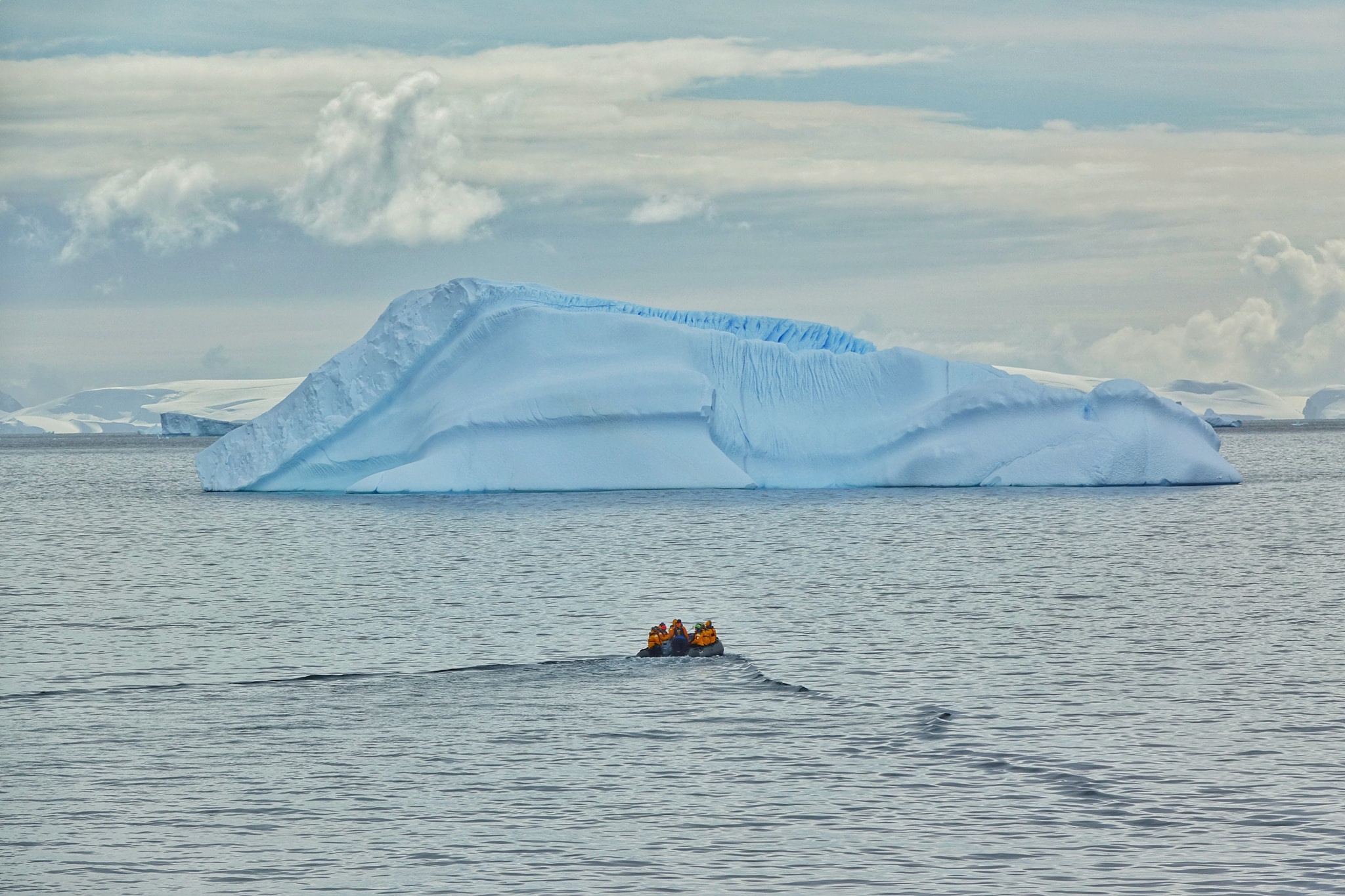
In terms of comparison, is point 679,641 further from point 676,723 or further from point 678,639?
point 676,723

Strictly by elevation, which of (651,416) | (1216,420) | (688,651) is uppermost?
(1216,420)

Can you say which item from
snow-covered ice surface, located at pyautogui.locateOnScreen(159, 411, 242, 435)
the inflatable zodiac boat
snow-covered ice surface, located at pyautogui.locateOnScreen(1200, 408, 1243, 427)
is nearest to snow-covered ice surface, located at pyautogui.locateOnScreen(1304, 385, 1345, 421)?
snow-covered ice surface, located at pyautogui.locateOnScreen(1200, 408, 1243, 427)

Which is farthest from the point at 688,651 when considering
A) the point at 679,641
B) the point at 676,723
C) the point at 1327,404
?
the point at 1327,404

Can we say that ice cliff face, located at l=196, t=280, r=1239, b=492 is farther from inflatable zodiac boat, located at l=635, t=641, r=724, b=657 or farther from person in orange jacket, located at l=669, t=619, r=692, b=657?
person in orange jacket, located at l=669, t=619, r=692, b=657

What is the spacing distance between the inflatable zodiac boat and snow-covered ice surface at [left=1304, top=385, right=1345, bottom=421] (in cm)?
17028

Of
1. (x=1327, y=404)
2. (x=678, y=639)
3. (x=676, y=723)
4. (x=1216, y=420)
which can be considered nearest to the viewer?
(x=676, y=723)

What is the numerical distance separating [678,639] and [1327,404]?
17561 cm

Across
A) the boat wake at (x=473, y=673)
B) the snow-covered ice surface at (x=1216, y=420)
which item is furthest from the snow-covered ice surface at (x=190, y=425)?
the boat wake at (x=473, y=673)

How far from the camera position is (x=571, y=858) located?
9102mm

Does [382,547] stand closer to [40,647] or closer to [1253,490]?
[40,647]

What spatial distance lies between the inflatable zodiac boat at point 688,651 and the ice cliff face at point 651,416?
20045mm

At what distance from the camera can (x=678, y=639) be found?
52.5 feet

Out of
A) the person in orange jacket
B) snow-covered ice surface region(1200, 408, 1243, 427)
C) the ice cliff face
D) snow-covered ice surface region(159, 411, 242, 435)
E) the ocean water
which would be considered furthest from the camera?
snow-covered ice surface region(1200, 408, 1243, 427)

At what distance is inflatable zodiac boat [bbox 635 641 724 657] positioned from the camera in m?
16.1
